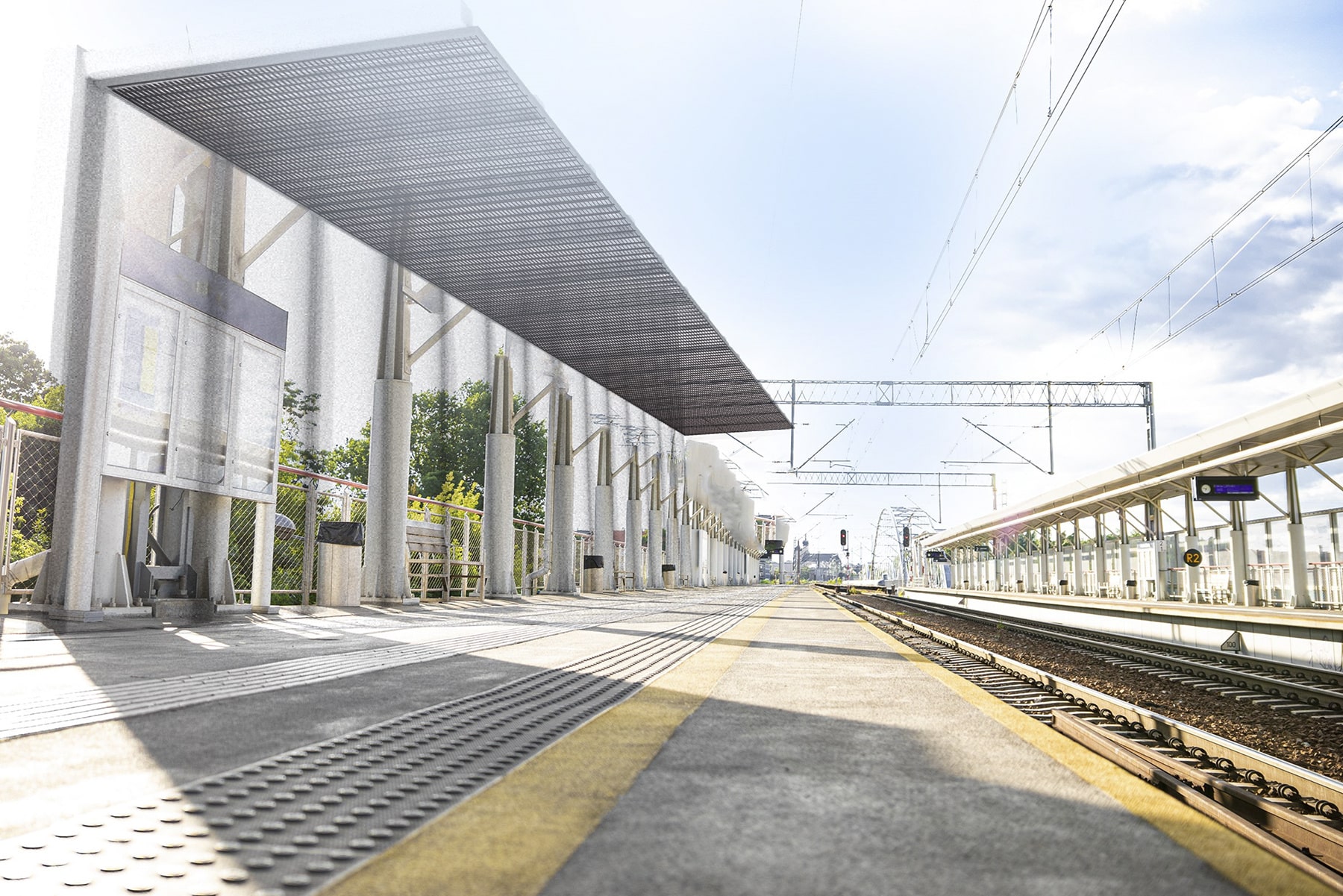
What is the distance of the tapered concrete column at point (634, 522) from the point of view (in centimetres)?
4506

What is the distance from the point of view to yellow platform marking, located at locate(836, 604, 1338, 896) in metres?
2.64

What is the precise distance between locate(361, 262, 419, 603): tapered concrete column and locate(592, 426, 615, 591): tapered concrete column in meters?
20.0

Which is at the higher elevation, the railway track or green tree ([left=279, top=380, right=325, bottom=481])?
green tree ([left=279, top=380, right=325, bottom=481])

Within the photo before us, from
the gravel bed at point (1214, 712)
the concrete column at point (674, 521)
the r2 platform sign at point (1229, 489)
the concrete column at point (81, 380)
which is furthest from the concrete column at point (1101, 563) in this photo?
the concrete column at point (674, 521)

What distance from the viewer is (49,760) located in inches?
151

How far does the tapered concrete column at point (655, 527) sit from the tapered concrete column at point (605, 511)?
354 inches

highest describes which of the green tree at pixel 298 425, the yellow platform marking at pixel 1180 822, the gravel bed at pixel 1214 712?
the green tree at pixel 298 425

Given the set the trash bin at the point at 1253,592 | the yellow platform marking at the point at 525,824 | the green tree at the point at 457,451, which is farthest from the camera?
the green tree at the point at 457,451

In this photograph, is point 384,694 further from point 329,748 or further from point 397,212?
point 397,212

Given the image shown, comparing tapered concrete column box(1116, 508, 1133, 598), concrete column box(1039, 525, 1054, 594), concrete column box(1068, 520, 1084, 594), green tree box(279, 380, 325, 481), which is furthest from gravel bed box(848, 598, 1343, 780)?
concrete column box(1039, 525, 1054, 594)

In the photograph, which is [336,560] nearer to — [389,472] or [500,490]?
→ [389,472]

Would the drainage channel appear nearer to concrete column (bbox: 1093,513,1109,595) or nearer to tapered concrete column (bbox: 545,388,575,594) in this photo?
tapered concrete column (bbox: 545,388,575,594)

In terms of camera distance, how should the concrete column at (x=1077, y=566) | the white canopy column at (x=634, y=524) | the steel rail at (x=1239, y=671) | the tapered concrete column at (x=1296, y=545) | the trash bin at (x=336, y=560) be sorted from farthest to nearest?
the white canopy column at (x=634, y=524) < the concrete column at (x=1077, y=566) < the tapered concrete column at (x=1296, y=545) < the trash bin at (x=336, y=560) < the steel rail at (x=1239, y=671)

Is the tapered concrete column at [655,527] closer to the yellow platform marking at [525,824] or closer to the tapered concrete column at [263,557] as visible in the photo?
the tapered concrete column at [263,557]
